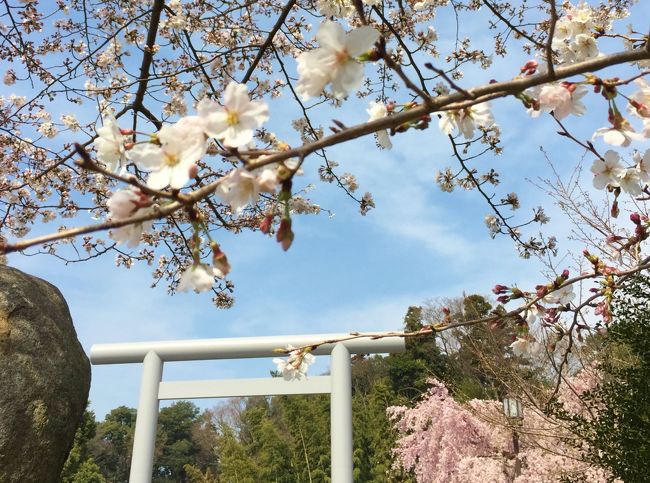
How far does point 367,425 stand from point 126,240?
8.31 metres

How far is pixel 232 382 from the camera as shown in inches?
119

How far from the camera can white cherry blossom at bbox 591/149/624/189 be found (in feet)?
3.79

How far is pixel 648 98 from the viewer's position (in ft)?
3.03

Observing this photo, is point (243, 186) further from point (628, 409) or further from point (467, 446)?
point (467, 446)

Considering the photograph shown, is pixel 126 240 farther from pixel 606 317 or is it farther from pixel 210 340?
pixel 210 340

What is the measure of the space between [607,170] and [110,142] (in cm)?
100

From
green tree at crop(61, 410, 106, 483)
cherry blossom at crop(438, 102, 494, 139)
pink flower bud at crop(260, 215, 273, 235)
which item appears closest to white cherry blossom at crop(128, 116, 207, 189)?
pink flower bud at crop(260, 215, 273, 235)

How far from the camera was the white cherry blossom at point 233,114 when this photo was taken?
25.3 inches

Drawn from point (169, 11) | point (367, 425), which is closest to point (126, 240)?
point (169, 11)

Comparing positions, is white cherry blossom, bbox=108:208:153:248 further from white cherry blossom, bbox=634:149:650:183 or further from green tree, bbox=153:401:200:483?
green tree, bbox=153:401:200:483

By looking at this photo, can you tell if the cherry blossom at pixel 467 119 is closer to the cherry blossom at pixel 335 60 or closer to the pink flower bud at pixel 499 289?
the cherry blossom at pixel 335 60

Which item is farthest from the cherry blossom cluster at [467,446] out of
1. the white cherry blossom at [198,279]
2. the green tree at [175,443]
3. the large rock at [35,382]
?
the green tree at [175,443]

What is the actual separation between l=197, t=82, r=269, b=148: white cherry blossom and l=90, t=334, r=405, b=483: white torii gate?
2.04 metres

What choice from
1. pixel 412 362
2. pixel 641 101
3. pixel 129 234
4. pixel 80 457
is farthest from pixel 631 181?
pixel 412 362
